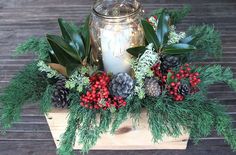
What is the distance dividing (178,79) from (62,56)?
0.22 m

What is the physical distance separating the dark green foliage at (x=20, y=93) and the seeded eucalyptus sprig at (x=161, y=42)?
0.20 meters

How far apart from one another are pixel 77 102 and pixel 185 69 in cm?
21

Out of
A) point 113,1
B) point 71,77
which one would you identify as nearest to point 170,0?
point 113,1

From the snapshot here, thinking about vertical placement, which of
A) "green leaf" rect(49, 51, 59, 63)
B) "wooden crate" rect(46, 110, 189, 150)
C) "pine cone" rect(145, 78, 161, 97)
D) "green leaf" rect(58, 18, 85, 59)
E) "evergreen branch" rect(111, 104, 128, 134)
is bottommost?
"wooden crate" rect(46, 110, 189, 150)

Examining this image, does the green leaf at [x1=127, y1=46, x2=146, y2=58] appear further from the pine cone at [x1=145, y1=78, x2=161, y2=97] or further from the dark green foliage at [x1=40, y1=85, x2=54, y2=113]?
the dark green foliage at [x1=40, y1=85, x2=54, y2=113]

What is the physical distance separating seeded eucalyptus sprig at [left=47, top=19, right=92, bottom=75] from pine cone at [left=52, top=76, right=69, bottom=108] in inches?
1.6

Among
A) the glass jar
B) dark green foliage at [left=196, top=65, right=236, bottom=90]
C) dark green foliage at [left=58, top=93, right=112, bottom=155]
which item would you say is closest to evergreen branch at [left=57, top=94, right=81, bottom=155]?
dark green foliage at [left=58, top=93, right=112, bottom=155]

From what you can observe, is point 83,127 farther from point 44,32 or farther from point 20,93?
point 44,32

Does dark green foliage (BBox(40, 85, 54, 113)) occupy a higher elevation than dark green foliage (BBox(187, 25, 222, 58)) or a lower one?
lower

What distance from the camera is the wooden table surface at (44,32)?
630mm

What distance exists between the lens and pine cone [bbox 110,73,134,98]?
528mm

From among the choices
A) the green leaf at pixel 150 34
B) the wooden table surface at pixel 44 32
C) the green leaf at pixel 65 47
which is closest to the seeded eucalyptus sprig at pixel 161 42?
the green leaf at pixel 150 34

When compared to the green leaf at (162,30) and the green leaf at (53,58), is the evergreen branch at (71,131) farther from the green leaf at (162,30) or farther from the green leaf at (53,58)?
the green leaf at (162,30)

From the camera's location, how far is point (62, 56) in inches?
21.8
